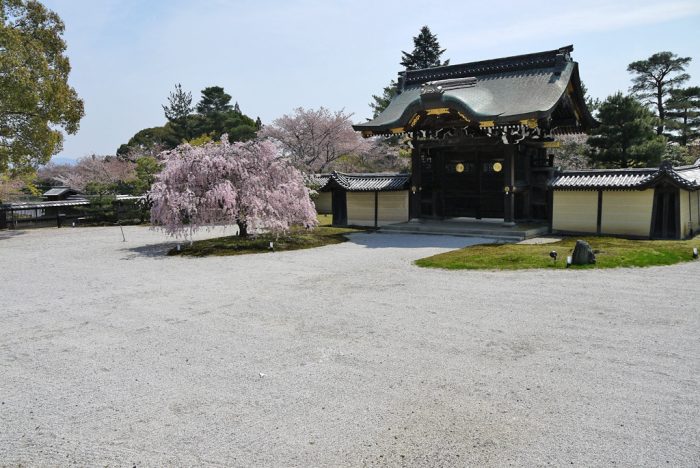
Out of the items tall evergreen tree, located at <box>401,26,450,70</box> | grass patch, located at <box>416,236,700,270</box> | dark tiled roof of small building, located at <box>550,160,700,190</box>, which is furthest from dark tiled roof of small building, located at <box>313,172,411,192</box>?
tall evergreen tree, located at <box>401,26,450,70</box>

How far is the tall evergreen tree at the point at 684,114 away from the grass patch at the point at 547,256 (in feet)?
91.4

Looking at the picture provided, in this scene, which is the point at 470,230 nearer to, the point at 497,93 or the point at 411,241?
the point at 411,241

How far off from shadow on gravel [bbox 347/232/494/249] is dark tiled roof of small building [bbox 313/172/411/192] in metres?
3.31

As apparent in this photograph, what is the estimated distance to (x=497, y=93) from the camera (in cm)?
2194

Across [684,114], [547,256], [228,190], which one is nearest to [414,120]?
[228,190]

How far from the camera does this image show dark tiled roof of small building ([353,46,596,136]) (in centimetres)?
1900

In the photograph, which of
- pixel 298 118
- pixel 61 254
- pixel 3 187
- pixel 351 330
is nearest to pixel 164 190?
pixel 61 254

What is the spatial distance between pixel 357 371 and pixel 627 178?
51.1 ft

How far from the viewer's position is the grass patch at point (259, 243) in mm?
16562

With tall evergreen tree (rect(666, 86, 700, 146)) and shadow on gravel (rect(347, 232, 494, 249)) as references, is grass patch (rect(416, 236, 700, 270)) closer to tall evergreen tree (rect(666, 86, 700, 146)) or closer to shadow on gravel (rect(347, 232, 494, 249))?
shadow on gravel (rect(347, 232, 494, 249))

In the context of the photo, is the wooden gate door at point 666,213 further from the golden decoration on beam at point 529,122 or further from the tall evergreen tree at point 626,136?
the tall evergreen tree at point 626,136

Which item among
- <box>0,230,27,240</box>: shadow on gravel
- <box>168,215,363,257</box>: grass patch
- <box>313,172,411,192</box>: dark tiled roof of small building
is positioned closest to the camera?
<box>168,215,363,257</box>: grass patch

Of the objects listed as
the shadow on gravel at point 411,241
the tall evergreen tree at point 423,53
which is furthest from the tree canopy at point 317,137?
the shadow on gravel at point 411,241

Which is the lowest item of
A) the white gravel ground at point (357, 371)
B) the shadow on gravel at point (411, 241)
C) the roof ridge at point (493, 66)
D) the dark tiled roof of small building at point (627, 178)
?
the white gravel ground at point (357, 371)
